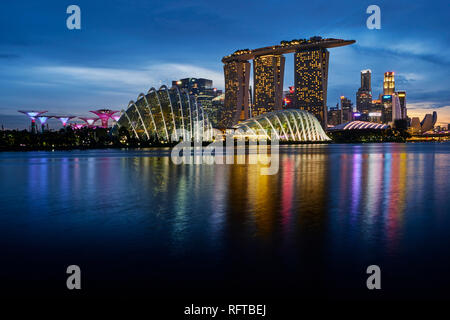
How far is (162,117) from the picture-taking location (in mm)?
97562

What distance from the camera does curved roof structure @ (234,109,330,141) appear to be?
12531 centimetres

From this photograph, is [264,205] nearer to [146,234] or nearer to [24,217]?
[146,234]

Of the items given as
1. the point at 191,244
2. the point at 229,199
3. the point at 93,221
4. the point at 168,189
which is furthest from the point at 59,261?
the point at 168,189

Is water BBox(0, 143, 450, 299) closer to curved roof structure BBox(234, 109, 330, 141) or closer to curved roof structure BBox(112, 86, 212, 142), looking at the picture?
curved roof structure BBox(112, 86, 212, 142)

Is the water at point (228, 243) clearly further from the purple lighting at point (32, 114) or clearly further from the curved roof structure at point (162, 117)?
the purple lighting at point (32, 114)

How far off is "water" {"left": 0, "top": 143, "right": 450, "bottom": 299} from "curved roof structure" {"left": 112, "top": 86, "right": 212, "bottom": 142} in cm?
8034

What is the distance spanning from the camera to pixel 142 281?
7023 mm

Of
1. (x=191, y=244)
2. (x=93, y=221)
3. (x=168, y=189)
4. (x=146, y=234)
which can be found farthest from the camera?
(x=168, y=189)

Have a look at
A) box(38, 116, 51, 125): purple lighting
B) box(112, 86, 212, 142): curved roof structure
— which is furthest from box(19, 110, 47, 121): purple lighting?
box(112, 86, 212, 142): curved roof structure

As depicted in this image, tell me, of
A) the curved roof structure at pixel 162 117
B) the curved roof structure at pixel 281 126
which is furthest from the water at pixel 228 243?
the curved roof structure at pixel 281 126

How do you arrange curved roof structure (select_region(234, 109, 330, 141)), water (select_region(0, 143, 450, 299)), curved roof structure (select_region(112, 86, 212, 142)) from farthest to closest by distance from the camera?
curved roof structure (select_region(234, 109, 330, 141)), curved roof structure (select_region(112, 86, 212, 142)), water (select_region(0, 143, 450, 299))

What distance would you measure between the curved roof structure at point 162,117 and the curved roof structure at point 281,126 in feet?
91.9

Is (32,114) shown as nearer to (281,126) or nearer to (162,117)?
(162,117)
